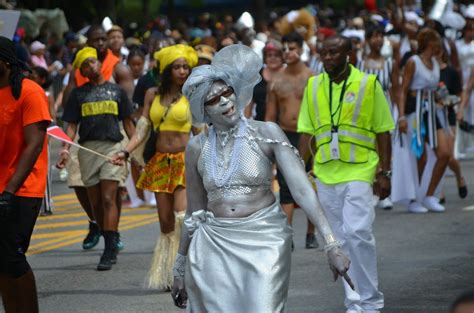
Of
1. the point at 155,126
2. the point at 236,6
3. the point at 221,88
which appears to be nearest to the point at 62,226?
the point at 155,126

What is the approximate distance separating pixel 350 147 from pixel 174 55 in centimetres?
208

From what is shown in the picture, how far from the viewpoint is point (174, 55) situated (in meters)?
11.1

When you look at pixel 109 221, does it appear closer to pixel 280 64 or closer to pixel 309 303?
pixel 309 303

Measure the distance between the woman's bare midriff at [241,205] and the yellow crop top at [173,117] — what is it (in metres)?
4.18

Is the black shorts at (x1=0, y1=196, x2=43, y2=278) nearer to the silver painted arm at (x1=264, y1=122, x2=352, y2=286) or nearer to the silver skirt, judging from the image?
the silver skirt

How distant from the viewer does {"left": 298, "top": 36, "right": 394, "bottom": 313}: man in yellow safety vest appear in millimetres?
9477

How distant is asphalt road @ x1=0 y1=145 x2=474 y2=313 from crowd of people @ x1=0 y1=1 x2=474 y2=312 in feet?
1.09

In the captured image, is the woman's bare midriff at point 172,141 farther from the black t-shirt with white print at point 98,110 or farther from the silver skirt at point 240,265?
the silver skirt at point 240,265

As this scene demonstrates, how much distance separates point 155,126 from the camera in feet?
36.9

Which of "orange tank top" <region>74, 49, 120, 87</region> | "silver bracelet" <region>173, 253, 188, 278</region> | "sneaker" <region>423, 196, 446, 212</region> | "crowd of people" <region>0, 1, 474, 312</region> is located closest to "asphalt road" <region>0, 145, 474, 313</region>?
"sneaker" <region>423, 196, 446, 212</region>

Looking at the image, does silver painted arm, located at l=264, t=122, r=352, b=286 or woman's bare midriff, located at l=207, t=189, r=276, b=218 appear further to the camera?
woman's bare midriff, located at l=207, t=189, r=276, b=218

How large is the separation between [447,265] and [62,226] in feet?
17.2

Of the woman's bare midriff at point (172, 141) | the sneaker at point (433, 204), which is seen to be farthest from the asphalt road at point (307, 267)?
the woman's bare midriff at point (172, 141)

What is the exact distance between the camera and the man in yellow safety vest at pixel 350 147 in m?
9.48
